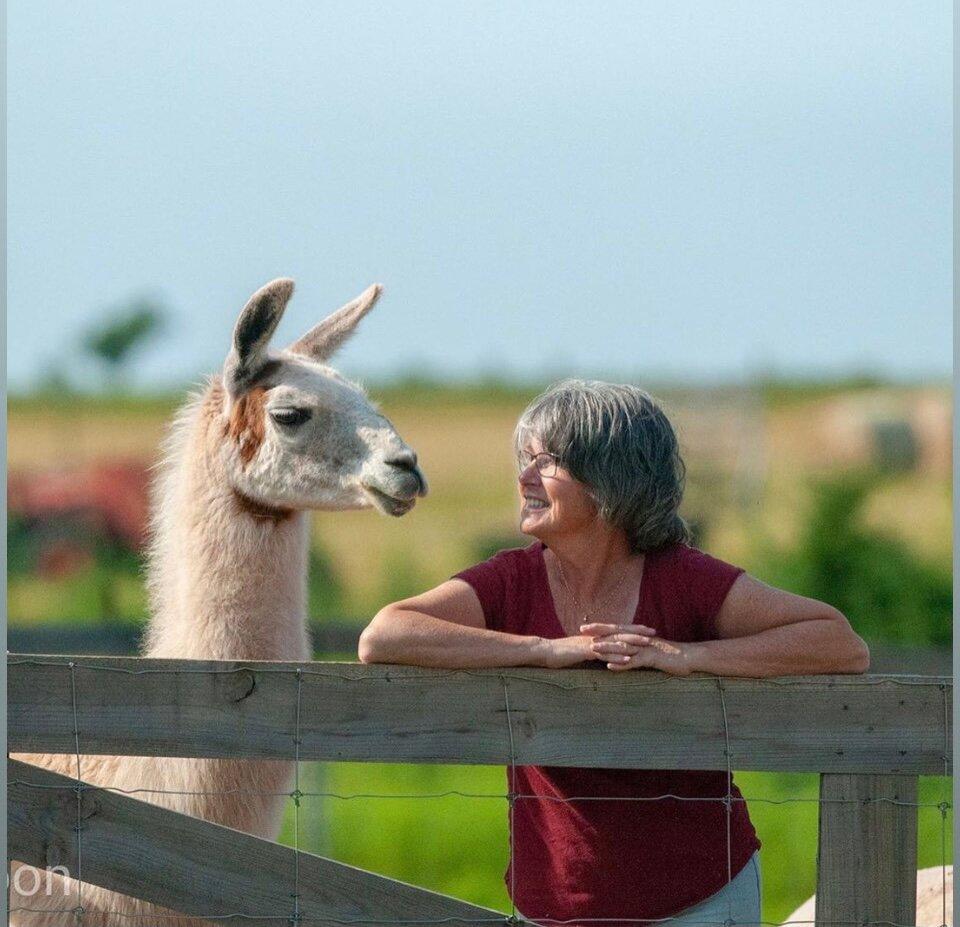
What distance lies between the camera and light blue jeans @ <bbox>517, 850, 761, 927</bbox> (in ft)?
8.77

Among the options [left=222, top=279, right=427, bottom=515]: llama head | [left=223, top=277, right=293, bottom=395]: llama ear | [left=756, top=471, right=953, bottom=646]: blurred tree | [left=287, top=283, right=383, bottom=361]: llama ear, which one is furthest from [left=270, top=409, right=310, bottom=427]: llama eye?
[left=756, top=471, right=953, bottom=646]: blurred tree

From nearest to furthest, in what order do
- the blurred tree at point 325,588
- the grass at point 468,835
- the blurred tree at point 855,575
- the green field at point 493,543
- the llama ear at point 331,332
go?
1. the llama ear at point 331,332
2. the grass at point 468,835
3. the green field at point 493,543
4. the blurred tree at point 855,575
5. the blurred tree at point 325,588

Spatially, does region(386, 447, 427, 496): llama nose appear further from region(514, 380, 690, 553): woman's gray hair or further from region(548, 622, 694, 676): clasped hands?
region(548, 622, 694, 676): clasped hands

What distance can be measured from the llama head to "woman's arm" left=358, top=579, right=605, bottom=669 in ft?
3.89

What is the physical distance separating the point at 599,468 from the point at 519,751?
1.87 feet

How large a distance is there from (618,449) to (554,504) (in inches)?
6.5

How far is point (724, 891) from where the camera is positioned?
2.71m

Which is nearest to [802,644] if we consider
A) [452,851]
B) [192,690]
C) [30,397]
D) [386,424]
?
[192,690]

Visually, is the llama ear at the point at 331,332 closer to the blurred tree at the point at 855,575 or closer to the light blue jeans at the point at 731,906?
the light blue jeans at the point at 731,906

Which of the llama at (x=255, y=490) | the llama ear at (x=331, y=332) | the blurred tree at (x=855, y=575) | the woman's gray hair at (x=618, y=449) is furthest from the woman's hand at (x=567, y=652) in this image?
the blurred tree at (x=855, y=575)

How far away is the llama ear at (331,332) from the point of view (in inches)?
169

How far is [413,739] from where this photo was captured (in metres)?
2.61

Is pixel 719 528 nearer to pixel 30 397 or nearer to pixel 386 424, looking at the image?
pixel 30 397

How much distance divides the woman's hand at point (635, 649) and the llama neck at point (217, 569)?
1241 mm
